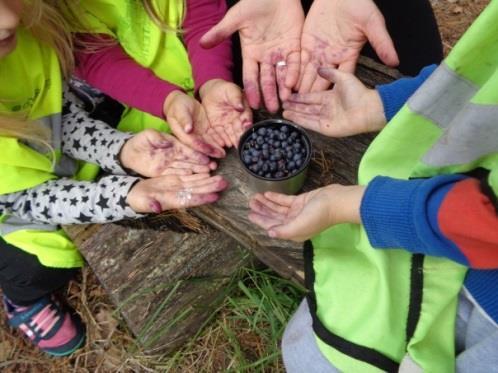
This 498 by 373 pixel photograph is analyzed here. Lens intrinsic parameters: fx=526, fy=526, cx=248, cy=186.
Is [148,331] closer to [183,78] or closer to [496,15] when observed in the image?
[183,78]

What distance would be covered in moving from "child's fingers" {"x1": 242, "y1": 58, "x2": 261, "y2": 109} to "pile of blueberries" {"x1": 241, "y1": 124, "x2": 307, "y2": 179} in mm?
203

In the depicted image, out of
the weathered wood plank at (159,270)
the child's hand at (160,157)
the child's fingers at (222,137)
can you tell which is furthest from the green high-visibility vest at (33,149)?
the child's fingers at (222,137)

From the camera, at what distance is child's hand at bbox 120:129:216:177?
4.97 ft

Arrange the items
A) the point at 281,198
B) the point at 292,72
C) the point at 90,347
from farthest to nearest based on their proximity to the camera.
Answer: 1. the point at 90,347
2. the point at 292,72
3. the point at 281,198

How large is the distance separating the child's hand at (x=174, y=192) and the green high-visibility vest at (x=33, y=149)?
331mm

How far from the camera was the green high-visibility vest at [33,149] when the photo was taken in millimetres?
1601

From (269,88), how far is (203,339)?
97cm

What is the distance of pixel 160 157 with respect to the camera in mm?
1631

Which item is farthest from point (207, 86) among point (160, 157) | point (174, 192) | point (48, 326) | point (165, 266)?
point (48, 326)

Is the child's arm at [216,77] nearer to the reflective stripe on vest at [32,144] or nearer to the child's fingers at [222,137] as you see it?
the child's fingers at [222,137]

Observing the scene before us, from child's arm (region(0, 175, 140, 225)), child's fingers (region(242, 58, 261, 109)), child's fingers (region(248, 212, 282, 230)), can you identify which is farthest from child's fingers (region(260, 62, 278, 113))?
child's arm (region(0, 175, 140, 225))

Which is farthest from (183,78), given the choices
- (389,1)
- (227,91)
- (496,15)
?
(496,15)

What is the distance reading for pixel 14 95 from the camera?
1.64 m

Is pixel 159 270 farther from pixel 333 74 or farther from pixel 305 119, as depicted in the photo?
pixel 333 74
